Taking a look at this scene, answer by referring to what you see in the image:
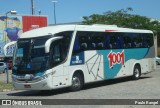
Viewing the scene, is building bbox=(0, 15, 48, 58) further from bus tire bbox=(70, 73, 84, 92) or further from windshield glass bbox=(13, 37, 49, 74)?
windshield glass bbox=(13, 37, 49, 74)

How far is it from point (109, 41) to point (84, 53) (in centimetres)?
285

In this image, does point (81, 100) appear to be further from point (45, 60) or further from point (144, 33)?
point (144, 33)

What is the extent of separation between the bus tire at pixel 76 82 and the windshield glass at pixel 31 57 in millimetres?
2200

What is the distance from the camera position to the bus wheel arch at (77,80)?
769 inches

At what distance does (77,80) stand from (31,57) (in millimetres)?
2784

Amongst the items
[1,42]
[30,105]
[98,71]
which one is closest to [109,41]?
[98,71]

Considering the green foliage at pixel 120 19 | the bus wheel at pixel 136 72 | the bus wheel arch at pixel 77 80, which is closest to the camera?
the bus wheel arch at pixel 77 80

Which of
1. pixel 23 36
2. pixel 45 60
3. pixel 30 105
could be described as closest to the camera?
pixel 30 105

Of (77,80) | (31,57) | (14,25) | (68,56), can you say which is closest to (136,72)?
(77,80)

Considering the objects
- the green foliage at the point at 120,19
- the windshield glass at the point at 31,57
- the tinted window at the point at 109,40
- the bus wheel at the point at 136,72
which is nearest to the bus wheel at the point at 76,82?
the tinted window at the point at 109,40

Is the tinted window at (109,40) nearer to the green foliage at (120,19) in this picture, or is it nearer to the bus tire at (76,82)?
the bus tire at (76,82)

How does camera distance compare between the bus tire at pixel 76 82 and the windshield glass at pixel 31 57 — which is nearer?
the windshield glass at pixel 31 57

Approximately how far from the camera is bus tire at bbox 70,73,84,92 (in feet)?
64.2

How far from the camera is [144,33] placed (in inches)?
1064
